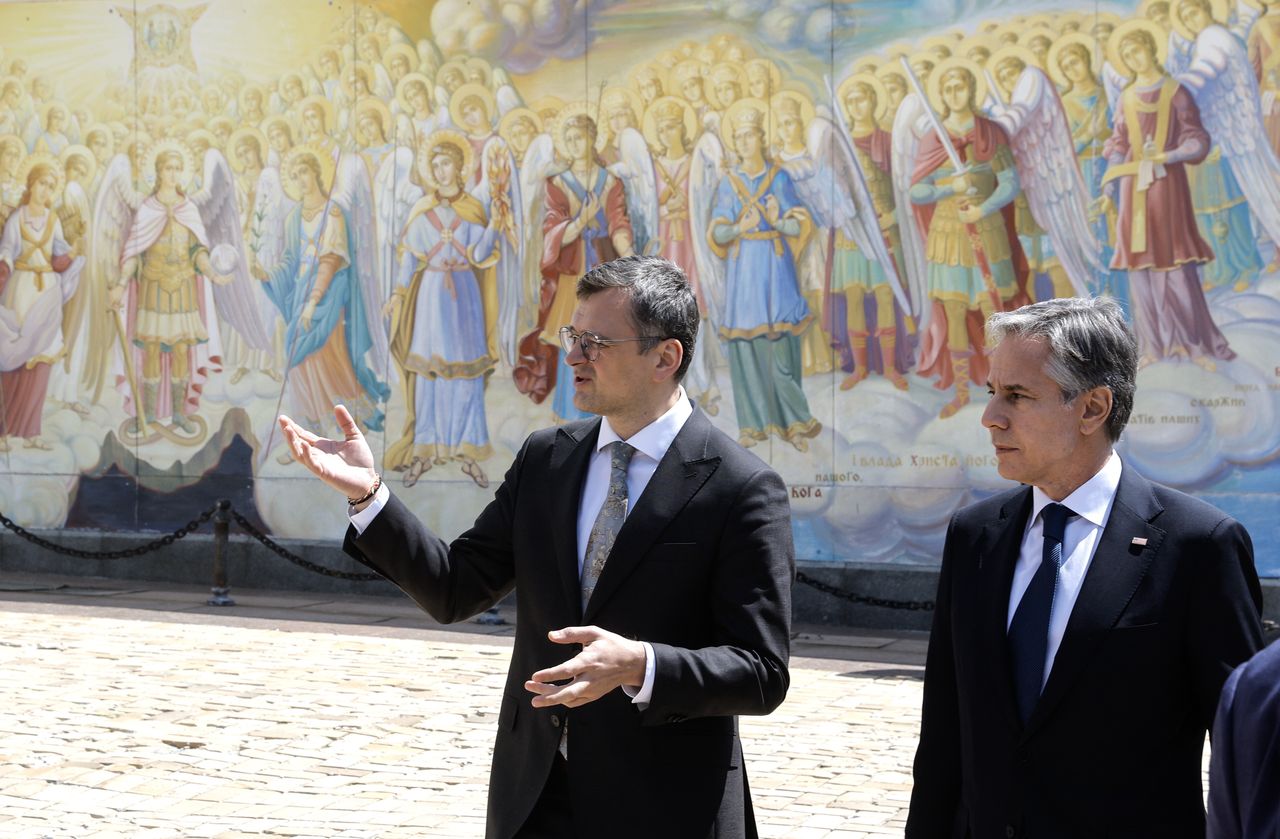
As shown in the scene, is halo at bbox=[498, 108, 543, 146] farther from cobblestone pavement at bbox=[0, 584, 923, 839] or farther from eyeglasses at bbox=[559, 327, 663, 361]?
eyeglasses at bbox=[559, 327, 663, 361]

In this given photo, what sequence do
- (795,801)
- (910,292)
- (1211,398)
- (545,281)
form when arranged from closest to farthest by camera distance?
(795,801), (1211,398), (910,292), (545,281)

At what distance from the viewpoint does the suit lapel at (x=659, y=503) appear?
3.26m

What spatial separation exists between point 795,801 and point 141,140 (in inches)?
435

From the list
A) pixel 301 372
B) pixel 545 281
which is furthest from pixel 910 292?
pixel 301 372

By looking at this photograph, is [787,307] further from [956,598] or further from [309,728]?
[956,598]

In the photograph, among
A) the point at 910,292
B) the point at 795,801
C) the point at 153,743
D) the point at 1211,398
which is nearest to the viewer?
the point at 795,801

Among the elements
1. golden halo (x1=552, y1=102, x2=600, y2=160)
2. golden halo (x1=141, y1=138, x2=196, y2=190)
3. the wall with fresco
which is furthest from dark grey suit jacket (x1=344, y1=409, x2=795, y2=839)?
golden halo (x1=141, y1=138, x2=196, y2=190)

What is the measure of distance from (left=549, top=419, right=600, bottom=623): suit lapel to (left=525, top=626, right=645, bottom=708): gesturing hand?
0.38 meters

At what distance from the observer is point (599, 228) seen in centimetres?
1368

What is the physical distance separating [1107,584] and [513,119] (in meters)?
11.7

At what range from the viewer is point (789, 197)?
13.0m

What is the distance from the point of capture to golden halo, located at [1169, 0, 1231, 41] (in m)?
11.8

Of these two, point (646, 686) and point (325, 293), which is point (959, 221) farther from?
point (646, 686)

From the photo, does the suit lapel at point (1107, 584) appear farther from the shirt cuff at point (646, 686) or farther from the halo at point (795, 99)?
the halo at point (795, 99)
